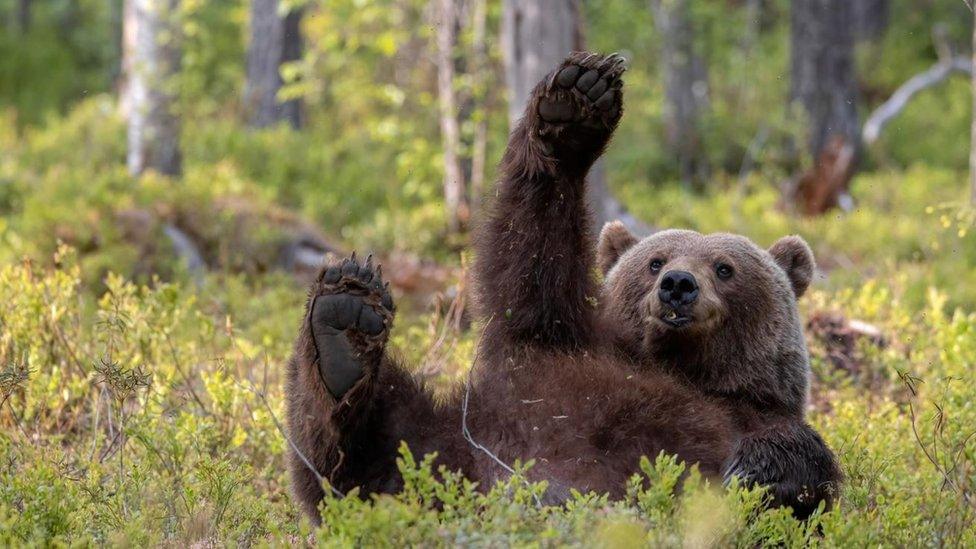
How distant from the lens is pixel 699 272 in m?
5.34

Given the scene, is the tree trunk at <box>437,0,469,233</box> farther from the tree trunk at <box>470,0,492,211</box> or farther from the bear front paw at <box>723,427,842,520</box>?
the bear front paw at <box>723,427,842,520</box>

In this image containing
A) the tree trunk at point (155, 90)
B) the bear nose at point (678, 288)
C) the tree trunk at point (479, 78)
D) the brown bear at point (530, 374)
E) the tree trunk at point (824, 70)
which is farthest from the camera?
the tree trunk at point (824, 70)

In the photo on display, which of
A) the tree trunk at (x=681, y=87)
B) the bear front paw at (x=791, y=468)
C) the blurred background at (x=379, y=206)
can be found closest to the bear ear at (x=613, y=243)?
the blurred background at (x=379, y=206)

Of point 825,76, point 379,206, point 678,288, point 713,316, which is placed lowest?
point 379,206

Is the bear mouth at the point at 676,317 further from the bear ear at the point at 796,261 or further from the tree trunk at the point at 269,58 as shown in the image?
the tree trunk at the point at 269,58

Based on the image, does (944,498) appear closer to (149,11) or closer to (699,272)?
(699,272)

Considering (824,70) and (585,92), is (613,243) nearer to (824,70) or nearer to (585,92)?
(585,92)

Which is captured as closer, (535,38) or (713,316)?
(713,316)

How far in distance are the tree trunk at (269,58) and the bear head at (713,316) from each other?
13.4 m

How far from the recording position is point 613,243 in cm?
598

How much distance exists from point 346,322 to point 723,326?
5.62 feet

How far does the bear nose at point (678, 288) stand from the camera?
5.08m

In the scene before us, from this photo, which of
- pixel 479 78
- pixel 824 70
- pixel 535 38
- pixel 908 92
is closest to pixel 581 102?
pixel 535 38

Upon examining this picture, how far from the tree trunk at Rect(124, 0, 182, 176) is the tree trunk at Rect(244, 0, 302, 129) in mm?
4594
